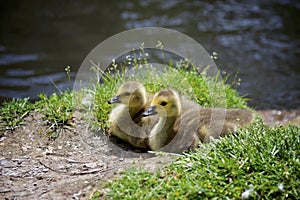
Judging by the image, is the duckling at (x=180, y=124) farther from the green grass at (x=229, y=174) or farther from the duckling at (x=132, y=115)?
the green grass at (x=229, y=174)

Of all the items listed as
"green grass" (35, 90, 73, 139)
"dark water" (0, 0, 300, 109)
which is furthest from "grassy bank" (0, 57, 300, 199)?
"dark water" (0, 0, 300, 109)

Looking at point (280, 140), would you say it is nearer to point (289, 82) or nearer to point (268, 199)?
point (268, 199)

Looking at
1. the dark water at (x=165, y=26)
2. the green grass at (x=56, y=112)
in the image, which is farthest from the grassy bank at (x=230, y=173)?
the dark water at (x=165, y=26)

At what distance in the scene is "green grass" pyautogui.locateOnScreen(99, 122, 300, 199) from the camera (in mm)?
3494

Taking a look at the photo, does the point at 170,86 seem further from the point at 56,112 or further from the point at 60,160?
the point at 60,160

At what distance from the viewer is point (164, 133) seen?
183 inches

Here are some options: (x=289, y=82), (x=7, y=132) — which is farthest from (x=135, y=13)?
(x=7, y=132)

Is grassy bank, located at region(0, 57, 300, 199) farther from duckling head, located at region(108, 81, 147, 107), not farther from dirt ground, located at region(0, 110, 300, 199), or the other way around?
duckling head, located at region(108, 81, 147, 107)

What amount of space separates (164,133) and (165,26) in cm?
593

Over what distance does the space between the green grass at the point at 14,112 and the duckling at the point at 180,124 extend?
1578 mm

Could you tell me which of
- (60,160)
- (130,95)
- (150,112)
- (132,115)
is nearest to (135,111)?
(132,115)

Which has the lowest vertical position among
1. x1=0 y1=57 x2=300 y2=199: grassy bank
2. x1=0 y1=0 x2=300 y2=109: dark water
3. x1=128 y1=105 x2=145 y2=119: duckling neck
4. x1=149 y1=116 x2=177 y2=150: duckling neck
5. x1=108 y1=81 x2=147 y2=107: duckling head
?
x1=0 y1=57 x2=300 y2=199: grassy bank

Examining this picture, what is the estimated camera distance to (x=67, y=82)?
26.8 feet

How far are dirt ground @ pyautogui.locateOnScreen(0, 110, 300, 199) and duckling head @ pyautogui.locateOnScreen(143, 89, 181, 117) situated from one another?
436 millimetres
